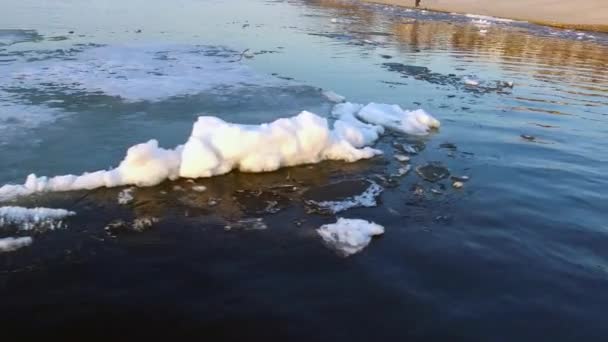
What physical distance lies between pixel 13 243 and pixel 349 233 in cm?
308

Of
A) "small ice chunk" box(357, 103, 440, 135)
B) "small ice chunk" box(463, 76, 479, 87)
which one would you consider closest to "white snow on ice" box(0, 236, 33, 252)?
"small ice chunk" box(357, 103, 440, 135)

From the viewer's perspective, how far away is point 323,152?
6.96 metres

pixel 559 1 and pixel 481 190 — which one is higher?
pixel 559 1

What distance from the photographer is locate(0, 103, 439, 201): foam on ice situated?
568 centimetres

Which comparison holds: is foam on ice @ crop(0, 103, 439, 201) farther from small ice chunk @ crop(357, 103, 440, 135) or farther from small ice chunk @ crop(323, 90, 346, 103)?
A: small ice chunk @ crop(323, 90, 346, 103)

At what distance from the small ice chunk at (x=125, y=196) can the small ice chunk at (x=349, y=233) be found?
2100 millimetres

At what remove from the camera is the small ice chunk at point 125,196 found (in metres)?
5.40

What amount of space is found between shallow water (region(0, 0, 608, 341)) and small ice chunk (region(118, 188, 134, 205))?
7cm

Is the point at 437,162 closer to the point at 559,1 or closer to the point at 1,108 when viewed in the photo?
the point at 1,108

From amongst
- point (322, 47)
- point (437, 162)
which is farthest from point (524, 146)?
point (322, 47)

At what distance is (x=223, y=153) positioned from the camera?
634cm

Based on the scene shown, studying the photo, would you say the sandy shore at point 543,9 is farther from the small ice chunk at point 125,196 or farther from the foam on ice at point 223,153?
the small ice chunk at point 125,196

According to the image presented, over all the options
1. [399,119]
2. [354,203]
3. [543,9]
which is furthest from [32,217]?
[543,9]

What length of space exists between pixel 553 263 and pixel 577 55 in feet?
64.0
